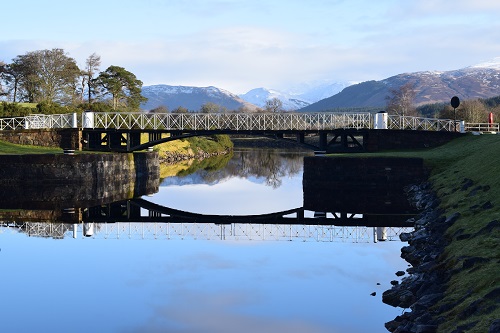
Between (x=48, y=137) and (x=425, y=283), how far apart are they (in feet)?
204

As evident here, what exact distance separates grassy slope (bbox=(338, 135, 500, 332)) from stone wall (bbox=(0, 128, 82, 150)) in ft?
137

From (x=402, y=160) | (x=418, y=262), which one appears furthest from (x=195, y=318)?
(x=402, y=160)

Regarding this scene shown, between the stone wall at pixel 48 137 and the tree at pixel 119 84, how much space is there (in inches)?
2238

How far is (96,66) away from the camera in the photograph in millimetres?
141625

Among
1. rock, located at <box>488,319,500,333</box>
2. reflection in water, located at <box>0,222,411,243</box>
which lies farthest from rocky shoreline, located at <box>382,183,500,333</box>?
reflection in water, located at <box>0,222,411,243</box>

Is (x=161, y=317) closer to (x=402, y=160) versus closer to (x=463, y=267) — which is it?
(x=463, y=267)

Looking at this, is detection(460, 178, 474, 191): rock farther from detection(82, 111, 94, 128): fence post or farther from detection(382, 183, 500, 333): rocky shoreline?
detection(82, 111, 94, 128): fence post

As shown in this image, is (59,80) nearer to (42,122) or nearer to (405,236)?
(42,122)

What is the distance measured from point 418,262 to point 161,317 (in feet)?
37.9

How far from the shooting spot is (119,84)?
135 m

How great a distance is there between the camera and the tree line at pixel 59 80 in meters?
127

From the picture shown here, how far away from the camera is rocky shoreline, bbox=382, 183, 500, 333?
1754 centimetres

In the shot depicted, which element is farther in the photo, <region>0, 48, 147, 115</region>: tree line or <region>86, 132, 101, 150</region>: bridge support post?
<region>0, 48, 147, 115</region>: tree line

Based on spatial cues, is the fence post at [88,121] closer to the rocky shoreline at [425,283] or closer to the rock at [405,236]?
the rock at [405,236]
